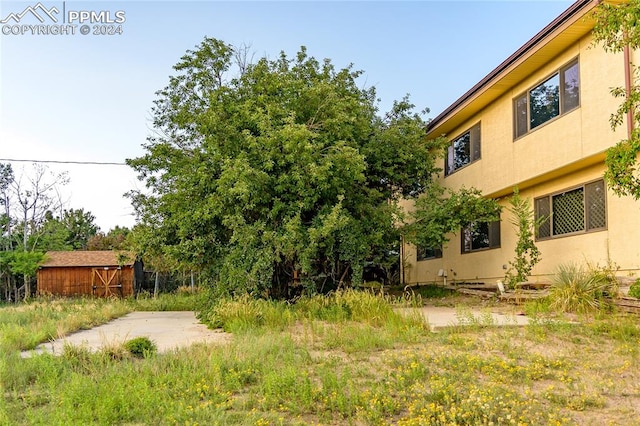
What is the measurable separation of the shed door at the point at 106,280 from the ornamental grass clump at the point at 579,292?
22228 millimetres

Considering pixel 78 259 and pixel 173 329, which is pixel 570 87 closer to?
pixel 173 329

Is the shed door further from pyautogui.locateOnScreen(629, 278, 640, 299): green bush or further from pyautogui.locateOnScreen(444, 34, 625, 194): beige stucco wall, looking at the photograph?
pyautogui.locateOnScreen(629, 278, 640, 299): green bush

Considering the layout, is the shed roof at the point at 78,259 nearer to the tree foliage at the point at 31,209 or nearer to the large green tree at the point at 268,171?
the tree foliage at the point at 31,209

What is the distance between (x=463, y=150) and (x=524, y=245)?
502 cm

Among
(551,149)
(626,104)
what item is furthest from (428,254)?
(626,104)

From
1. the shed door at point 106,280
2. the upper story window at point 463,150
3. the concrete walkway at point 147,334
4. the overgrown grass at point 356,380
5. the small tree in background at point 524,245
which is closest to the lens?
the overgrown grass at point 356,380

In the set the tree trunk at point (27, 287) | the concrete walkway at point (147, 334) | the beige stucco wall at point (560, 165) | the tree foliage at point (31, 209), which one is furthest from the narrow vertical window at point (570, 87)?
the tree foliage at point (31, 209)

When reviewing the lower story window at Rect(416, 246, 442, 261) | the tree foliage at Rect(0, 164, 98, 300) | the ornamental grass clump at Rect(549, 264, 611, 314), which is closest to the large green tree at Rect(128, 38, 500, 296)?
the ornamental grass clump at Rect(549, 264, 611, 314)

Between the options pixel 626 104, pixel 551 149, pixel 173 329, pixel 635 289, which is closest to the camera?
pixel 626 104

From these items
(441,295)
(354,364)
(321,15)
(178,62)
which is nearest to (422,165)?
(441,295)

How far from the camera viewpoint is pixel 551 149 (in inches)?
446

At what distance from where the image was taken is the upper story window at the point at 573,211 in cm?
1049

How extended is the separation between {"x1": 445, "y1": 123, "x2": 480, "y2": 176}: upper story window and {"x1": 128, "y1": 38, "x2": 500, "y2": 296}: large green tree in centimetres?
176

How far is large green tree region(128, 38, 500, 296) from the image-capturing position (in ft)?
35.9
